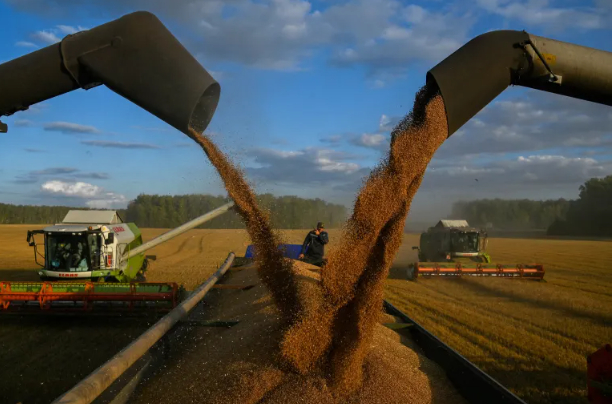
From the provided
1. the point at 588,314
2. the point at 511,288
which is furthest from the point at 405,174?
the point at 511,288

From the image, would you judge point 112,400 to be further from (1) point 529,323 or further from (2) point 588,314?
(2) point 588,314

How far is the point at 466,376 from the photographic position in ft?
10.5

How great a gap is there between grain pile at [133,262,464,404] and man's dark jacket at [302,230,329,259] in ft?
9.05

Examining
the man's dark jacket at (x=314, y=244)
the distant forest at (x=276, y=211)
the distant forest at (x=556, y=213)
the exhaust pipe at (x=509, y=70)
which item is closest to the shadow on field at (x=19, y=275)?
the distant forest at (x=276, y=211)


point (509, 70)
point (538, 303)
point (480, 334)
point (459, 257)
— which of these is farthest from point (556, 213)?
point (509, 70)

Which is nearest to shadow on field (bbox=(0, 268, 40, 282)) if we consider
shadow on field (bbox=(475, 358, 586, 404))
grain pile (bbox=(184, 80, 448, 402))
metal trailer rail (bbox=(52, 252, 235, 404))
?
metal trailer rail (bbox=(52, 252, 235, 404))

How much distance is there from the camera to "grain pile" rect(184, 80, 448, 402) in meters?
2.99

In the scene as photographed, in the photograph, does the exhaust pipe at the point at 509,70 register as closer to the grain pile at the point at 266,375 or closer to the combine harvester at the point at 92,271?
the grain pile at the point at 266,375

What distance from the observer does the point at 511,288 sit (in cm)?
1259

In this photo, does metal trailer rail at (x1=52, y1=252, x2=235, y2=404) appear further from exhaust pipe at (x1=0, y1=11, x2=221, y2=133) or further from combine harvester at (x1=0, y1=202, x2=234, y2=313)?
combine harvester at (x1=0, y1=202, x2=234, y2=313)

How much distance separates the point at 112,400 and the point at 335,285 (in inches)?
60.3

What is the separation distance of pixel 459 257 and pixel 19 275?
14.4 m

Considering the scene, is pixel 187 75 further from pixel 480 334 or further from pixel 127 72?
pixel 480 334

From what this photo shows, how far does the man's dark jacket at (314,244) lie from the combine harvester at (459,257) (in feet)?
23.0
